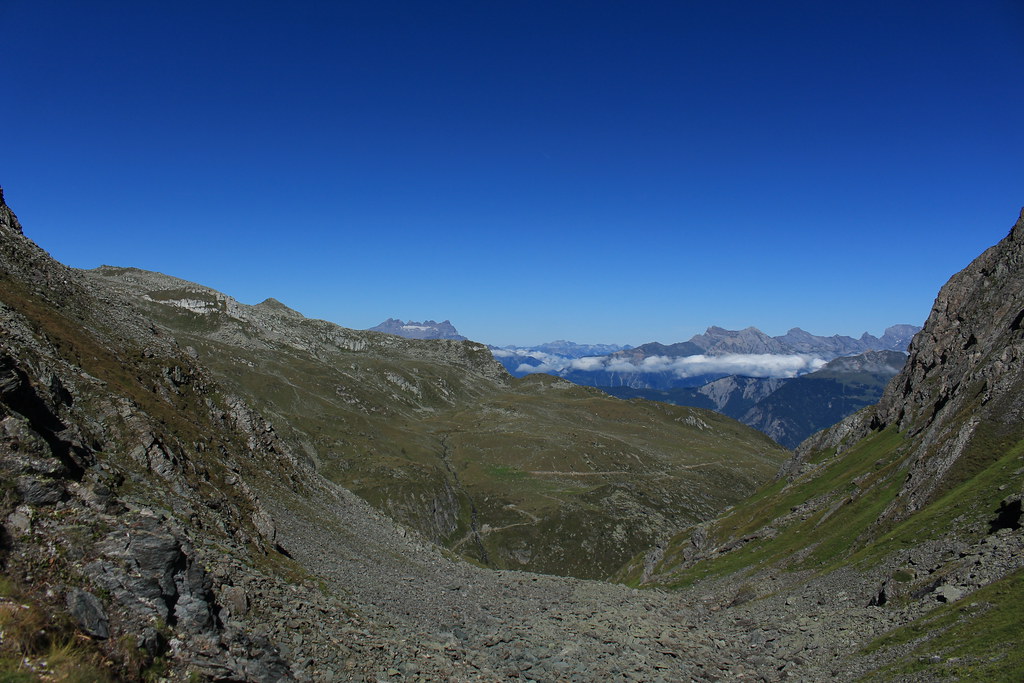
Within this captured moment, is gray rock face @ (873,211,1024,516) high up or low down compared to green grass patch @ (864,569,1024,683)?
up

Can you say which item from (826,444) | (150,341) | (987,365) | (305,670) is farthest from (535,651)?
(826,444)

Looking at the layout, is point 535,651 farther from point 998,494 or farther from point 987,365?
point 987,365

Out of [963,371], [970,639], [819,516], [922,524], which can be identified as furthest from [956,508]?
[963,371]

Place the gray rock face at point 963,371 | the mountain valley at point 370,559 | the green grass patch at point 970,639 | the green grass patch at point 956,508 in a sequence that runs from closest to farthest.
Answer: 1. the mountain valley at point 370,559
2. the green grass patch at point 970,639
3. the green grass patch at point 956,508
4. the gray rock face at point 963,371

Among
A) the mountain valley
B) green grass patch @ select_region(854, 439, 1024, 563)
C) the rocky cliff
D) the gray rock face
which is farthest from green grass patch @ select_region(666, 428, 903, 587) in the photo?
green grass patch @ select_region(854, 439, 1024, 563)

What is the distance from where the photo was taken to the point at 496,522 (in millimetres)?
162875

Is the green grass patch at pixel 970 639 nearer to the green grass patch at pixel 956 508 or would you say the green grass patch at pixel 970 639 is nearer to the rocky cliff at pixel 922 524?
the rocky cliff at pixel 922 524

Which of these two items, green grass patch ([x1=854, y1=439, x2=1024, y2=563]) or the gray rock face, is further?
the gray rock face

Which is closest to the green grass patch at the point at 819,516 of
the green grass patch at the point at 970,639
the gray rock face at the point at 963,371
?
the gray rock face at the point at 963,371

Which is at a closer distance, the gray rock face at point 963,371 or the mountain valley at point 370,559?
the mountain valley at point 370,559

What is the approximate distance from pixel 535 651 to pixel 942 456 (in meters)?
49.6

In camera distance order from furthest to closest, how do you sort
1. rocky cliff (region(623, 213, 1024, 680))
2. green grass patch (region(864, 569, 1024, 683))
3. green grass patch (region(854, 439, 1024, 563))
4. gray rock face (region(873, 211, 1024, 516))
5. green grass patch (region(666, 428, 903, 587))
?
green grass patch (region(666, 428, 903, 587)) < gray rock face (region(873, 211, 1024, 516)) < green grass patch (region(854, 439, 1024, 563)) < rocky cliff (region(623, 213, 1024, 680)) < green grass patch (region(864, 569, 1024, 683))

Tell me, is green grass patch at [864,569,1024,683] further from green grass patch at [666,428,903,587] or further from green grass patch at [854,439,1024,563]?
green grass patch at [666,428,903,587]

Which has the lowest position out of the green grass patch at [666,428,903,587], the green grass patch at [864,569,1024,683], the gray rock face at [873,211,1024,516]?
the green grass patch at [666,428,903,587]
